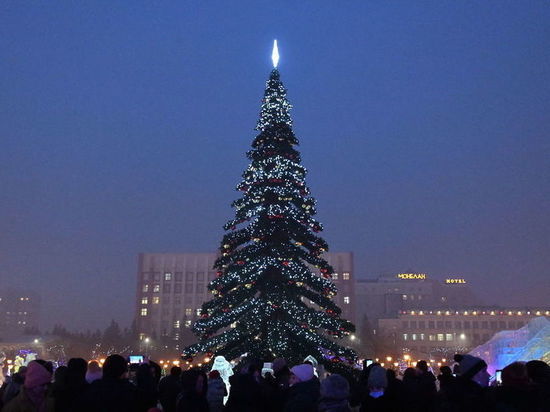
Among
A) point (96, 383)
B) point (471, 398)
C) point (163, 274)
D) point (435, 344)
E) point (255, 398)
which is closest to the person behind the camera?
point (471, 398)

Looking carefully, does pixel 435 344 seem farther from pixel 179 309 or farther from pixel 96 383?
pixel 96 383

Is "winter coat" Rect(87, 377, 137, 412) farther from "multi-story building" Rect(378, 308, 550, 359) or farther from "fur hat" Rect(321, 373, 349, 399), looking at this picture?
"multi-story building" Rect(378, 308, 550, 359)

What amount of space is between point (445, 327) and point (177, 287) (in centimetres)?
5754

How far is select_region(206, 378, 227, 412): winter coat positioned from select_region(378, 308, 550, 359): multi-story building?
346ft

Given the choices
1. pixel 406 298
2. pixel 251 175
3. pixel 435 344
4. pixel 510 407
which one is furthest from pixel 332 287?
pixel 406 298

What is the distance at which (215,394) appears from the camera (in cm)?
1157

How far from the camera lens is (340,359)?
24.0 m

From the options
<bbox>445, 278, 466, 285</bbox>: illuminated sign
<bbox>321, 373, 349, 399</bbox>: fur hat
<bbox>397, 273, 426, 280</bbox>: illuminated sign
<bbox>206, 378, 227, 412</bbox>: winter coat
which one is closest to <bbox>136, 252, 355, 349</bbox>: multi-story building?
<bbox>397, 273, 426, 280</bbox>: illuminated sign

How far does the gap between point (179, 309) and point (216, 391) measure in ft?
367

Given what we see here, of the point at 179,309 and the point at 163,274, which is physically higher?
the point at 163,274

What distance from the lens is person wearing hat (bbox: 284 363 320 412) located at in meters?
7.17

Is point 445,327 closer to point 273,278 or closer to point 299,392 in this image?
point 273,278

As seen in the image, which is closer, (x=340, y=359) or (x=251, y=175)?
(x=340, y=359)

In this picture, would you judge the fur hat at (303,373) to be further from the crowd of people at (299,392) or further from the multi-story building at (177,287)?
the multi-story building at (177,287)
